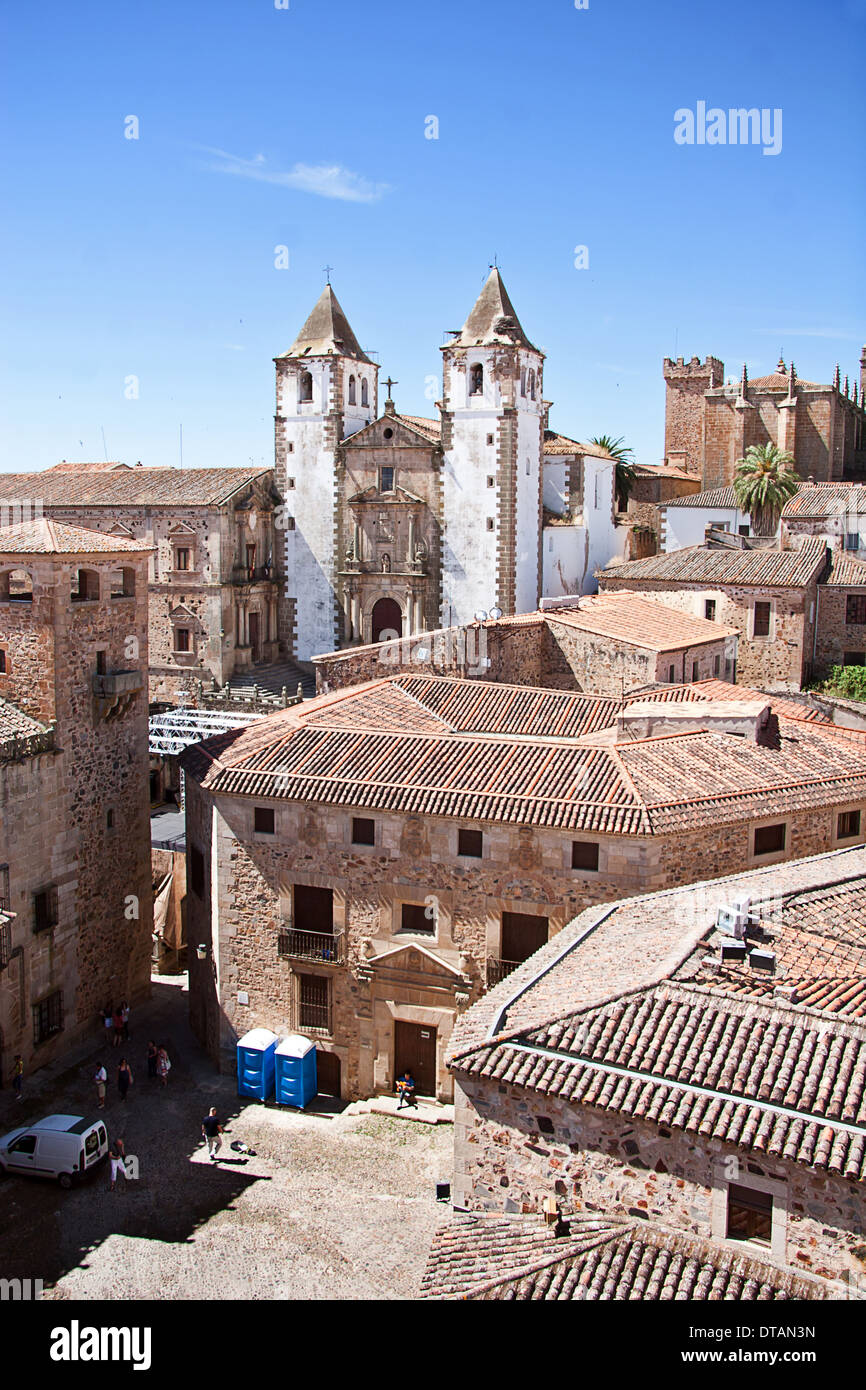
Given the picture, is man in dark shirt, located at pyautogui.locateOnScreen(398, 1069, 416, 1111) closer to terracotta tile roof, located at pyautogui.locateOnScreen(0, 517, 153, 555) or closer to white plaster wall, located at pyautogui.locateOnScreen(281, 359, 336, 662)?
terracotta tile roof, located at pyautogui.locateOnScreen(0, 517, 153, 555)

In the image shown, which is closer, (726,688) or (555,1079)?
(555,1079)

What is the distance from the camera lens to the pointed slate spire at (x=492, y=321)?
43.8 metres

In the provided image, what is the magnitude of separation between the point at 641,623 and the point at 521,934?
1747 cm

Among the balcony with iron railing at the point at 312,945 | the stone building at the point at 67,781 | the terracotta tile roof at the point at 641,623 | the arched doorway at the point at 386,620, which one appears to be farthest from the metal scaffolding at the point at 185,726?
the balcony with iron railing at the point at 312,945

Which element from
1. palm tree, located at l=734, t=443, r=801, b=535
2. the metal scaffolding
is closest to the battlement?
palm tree, located at l=734, t=443, r=801, b=535

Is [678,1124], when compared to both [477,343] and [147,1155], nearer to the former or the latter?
[147,1155]

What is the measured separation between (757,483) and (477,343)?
15.5 metres

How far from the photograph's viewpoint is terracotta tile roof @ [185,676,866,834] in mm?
20516

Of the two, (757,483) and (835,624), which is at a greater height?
(757,483)

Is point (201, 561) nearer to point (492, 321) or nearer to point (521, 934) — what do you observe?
point (492, 321)

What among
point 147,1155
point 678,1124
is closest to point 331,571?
point 147,1155

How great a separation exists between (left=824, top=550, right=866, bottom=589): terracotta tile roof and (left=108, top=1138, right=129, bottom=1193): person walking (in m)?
29.4
